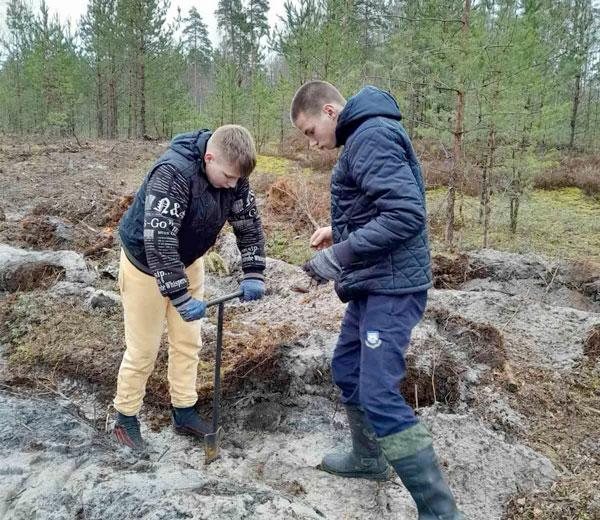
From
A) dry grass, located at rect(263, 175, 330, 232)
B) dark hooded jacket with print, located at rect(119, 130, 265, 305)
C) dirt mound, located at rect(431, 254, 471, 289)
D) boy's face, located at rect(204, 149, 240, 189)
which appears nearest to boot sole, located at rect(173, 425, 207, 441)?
dark hooded jacket with print, located at rect(119, 130, 265, 305)

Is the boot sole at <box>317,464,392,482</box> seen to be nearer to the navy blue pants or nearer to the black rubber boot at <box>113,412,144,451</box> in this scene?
the navy blue pants

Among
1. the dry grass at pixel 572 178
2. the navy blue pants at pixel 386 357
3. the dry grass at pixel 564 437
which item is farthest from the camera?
the dry grass at pixel 572 178

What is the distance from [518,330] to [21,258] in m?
5.40

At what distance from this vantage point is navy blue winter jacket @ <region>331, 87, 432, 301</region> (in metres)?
2.22

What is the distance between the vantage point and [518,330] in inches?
181

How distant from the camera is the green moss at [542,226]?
31.9 feet

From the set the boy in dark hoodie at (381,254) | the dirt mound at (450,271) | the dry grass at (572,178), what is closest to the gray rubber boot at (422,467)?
the boy in dark hoodie at (381,254)

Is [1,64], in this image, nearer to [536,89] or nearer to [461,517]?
[536,89]

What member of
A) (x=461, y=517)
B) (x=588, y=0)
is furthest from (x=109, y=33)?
(x=461, y=517)

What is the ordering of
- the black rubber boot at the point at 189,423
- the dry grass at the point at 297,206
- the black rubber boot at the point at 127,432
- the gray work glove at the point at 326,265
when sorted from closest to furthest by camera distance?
1. the gray work glove at the point at 326,265
2. the black rubber boot at the point at 127,432
3. the black rubber boot at the point at 189,423
4. the dry grass at the point at 297,206

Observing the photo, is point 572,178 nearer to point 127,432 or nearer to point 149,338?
point 149,338

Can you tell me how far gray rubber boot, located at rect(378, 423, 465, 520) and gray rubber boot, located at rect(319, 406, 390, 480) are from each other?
0.56 meters

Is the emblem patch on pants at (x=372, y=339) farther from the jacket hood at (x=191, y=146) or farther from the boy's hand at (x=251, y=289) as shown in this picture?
the jacket hood at (x=191, y=146)

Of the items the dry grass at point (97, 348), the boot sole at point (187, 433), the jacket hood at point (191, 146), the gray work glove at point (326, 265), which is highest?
the jacket hood at point (191, 146)
